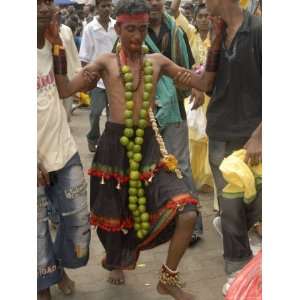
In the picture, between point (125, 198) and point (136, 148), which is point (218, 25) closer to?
point (136, 148)

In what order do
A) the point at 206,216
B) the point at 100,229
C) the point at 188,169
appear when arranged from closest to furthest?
the point at 100,229 → the point at 188,169 → the point at 206,216

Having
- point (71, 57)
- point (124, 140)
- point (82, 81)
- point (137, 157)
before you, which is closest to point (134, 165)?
point (137, 157)

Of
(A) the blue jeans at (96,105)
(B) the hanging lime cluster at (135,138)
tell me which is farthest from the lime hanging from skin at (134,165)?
(A) the blue jeans at (96,105)

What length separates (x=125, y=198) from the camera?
4.02m

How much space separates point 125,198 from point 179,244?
16.9 inches

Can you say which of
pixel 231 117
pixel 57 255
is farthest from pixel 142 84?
pixel 57 255

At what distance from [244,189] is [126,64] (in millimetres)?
1045

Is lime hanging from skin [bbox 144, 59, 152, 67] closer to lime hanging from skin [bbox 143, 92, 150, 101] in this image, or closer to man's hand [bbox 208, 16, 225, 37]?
lime hanging from skin [bbox 143, 92, 150, 101]

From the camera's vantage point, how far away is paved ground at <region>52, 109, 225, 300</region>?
168 inches

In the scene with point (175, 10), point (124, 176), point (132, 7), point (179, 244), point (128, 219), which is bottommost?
point (179, 244)

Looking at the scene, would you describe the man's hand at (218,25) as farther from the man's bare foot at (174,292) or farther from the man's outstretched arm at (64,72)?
the man's bare foot at (174,292)

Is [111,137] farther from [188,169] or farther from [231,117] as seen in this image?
[188,169]
